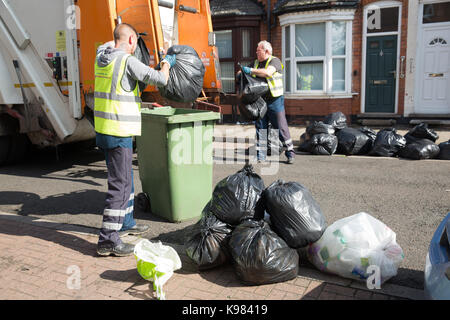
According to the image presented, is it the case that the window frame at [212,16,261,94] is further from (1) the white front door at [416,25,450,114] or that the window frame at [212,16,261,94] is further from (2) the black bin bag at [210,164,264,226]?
(2) the black bin bag at [210,164,264,226]

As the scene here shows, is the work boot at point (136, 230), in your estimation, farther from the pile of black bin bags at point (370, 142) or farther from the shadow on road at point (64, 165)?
the pile of black bin bags at point (370, 142)

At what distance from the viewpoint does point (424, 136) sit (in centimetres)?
709

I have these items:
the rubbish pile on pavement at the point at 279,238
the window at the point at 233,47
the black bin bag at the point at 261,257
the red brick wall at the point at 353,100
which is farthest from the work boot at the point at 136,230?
the window at the point at 233,47

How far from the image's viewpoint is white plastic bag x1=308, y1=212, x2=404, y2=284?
9.59 ft

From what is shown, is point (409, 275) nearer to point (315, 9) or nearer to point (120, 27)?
point (120, 27)

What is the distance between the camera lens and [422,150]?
269 inches

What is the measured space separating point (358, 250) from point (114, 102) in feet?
7.05

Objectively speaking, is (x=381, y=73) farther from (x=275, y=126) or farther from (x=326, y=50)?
(x=275, y=126)

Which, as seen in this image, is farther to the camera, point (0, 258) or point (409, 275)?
point (0, 258)

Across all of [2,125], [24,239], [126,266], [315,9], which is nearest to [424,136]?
[315,9]

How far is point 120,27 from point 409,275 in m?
2.93

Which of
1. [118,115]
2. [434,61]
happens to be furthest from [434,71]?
[118,115]

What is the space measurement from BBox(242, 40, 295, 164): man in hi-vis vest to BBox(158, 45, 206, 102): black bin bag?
1.99 meters

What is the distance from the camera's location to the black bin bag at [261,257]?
2926 mm
